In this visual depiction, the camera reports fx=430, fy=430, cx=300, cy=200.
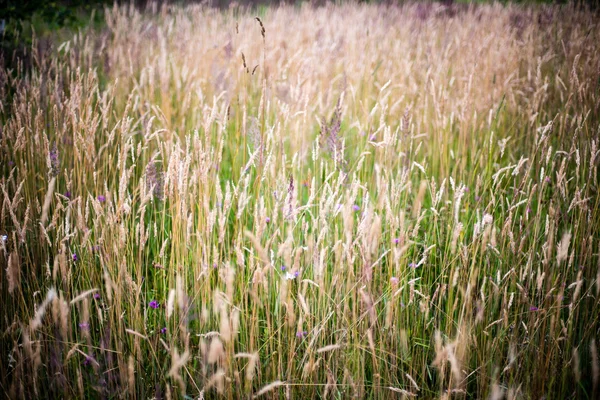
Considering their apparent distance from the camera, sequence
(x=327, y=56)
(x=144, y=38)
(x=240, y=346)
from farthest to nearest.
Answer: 1. (x=144, y=38)
2. (x=327, y=56)
3. (x=240, y=346)

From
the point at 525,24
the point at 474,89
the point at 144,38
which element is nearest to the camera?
the point at 474,89

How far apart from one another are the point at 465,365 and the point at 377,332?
0.27 meters

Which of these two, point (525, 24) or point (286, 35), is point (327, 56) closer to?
point (286, 35)

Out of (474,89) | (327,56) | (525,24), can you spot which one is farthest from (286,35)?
(525,24)

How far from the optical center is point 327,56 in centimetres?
387

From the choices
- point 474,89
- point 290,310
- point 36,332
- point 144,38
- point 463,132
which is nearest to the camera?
point 290,310

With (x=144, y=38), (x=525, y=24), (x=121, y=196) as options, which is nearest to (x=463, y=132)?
(x=121, y=196)

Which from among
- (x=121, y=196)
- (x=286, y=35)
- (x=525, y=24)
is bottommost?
(x=121, y=196)

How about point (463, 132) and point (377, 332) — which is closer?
point (377, 332)

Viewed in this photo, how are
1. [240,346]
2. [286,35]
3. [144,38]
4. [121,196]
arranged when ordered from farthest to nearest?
[286,35] → [144,38] → [240,346] → [121,196]

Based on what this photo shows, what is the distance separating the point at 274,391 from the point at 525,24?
571 cm

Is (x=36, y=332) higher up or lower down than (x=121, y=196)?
lower down

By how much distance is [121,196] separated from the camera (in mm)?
1203

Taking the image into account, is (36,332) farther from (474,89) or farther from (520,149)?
(474,89)
